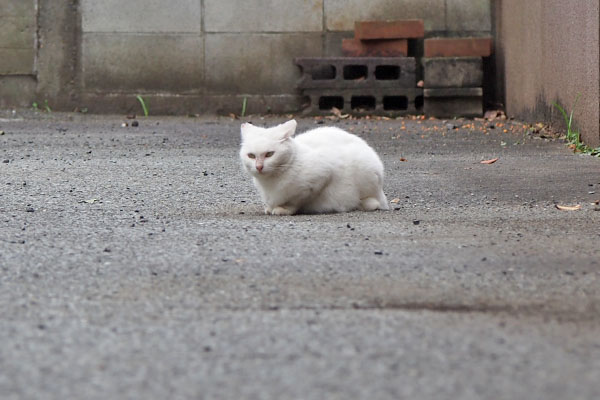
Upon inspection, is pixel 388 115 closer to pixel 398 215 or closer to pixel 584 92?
pixel 584 92

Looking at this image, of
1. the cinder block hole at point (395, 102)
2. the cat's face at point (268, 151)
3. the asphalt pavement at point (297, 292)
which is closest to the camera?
the asphalt pavement at point (297, 292)

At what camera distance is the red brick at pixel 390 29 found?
976 centimetres

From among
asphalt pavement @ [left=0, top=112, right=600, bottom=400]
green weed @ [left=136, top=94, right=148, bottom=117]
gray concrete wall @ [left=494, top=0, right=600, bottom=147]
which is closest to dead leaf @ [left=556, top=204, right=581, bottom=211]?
asphalt pavement @ [left=0, top=112, right=600, bottom=400]

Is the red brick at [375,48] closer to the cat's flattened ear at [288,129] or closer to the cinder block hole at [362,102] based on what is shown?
the cinder block hole at [362,102]

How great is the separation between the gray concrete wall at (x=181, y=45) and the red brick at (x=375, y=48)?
18cm

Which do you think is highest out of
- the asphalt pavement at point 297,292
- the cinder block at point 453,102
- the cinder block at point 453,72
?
the cinder block at point 453,72

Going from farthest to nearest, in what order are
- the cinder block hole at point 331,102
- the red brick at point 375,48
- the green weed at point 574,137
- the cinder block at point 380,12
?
the cinder block hole at point 331,102, the cinder block at point 380,12, the red brick at point 375,48, the green weed at point 574,137

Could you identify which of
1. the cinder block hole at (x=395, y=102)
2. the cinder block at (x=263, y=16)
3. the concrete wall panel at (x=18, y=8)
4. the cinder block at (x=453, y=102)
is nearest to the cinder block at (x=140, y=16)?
the cinder block at (x=263, y=16)

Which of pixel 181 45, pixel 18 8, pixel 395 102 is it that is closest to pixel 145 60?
pixel 181 45

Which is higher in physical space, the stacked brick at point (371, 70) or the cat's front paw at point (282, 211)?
the stacked brick at point (371, 70)

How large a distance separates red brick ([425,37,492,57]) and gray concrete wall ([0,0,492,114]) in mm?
409

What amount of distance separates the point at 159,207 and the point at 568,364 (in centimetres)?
284

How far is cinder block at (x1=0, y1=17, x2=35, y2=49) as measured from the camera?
10117 millimetres

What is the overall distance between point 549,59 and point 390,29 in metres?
2.31
